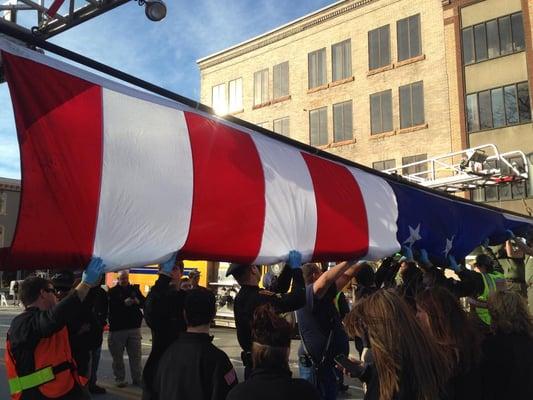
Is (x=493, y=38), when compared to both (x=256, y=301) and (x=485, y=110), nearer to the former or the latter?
(x=485, y=110)

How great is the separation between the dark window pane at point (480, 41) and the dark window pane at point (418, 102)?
251cm

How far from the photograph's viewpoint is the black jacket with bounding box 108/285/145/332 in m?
7.53

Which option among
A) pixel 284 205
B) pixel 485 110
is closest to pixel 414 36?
pixel 485 110

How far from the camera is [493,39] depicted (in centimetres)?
2031

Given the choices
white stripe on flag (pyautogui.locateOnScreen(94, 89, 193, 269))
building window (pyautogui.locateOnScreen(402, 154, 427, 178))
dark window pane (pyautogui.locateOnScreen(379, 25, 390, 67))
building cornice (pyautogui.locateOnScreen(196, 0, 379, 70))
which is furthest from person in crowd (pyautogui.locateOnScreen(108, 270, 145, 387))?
building cornice (pyautogui.locateOnScreen(196, 0, 379, 70))

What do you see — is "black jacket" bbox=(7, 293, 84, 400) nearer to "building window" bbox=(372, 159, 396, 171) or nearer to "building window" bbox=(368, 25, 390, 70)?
"building window" bbox=(372, 159, 396, 171)

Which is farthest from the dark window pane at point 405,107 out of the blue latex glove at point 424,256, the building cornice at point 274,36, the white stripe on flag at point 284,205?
the white stripe on flag at point 284,205

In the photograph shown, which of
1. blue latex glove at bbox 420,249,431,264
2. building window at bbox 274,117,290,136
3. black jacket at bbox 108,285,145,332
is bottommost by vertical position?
black jacket at bbox 108,285,145,332

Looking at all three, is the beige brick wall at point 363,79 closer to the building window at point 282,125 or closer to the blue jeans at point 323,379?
the building window at point 282,125

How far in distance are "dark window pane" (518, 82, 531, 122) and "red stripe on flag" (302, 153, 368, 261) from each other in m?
17.5

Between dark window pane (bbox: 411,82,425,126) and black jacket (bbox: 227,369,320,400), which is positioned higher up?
dark window pane (bbox: 411,82,425,126)

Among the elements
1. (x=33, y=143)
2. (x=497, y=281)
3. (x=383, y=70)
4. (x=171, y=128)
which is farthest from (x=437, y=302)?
(x=383, y=70)

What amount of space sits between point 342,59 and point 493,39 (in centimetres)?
684

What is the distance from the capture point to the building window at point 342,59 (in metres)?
24.1
